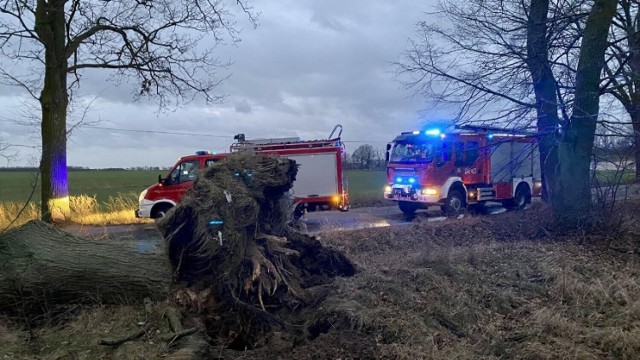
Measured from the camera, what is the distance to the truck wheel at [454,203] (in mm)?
17469

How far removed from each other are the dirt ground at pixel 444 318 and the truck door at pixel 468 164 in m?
9.38

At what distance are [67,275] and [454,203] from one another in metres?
13.9

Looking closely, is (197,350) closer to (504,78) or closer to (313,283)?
(313,283)

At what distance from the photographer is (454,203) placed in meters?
17.7

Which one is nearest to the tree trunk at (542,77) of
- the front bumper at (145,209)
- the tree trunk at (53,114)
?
the front bumper at (145,209)

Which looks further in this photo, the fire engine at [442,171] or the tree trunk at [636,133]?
the fire engine at [442,171]

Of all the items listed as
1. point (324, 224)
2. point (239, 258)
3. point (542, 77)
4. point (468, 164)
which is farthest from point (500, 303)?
point (468, 164)

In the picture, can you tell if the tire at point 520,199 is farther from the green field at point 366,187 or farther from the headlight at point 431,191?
the green field at point 366,187

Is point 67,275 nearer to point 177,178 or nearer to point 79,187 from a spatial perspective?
point 177,178

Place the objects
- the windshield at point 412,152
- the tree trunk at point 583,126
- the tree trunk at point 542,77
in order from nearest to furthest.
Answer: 1. the tree trunk at point 583,126
2. the tree trunk at point 542,77
3. the windshield at point 412,152

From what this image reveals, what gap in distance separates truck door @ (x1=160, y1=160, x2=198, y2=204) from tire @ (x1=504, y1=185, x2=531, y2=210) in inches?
462

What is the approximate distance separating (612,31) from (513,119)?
279 centimetres

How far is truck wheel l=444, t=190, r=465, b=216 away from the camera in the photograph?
17.5 m

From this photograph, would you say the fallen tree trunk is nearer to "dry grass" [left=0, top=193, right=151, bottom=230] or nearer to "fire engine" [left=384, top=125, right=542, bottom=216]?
"dry grass" [left=0, top=193, right=151, bottom=230]
